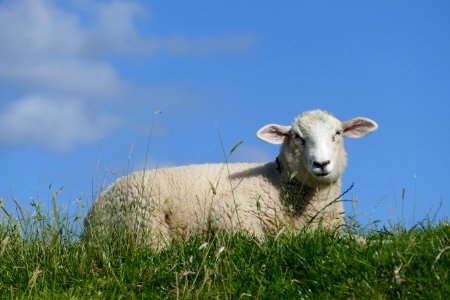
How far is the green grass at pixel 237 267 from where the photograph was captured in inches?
212

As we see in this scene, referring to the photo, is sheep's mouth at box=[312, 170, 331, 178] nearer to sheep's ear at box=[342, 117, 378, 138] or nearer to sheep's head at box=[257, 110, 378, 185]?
sheep's head at box=[257, 110, 378, 185]

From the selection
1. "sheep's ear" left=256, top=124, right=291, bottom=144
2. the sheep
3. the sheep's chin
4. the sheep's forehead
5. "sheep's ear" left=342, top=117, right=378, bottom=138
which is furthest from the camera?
"sheep's ear" left=342, top=117, right=378, bottom=138

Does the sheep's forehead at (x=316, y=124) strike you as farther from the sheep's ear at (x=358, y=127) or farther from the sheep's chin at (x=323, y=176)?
the sheep's chin at (x=323, y=176)

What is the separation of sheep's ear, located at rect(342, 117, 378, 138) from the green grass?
10.1ft

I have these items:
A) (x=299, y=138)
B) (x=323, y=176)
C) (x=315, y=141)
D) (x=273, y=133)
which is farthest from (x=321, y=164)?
(x=273, y=133)

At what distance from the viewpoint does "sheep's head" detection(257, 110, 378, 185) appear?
29.8 feet

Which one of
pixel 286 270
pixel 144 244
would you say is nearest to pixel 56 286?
pixel 144 244

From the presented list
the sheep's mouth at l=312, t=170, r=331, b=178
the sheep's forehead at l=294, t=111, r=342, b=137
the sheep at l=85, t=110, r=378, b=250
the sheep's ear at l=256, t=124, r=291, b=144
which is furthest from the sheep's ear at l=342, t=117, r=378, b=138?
the sheep's mouth at l=312, t=170, r=331, b=178

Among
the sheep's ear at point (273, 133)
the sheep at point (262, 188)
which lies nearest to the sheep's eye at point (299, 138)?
the sheep at point (262, 188)

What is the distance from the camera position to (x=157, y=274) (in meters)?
6.61

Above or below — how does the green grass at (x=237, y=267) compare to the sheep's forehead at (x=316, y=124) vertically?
below

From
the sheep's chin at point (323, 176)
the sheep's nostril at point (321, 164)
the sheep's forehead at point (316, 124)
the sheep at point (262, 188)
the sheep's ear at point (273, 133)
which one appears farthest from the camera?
the sheep's ear at point (273, 133)

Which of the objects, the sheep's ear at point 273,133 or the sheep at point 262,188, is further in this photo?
the sheep's ear at point 273,133

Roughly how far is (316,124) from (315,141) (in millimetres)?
313
